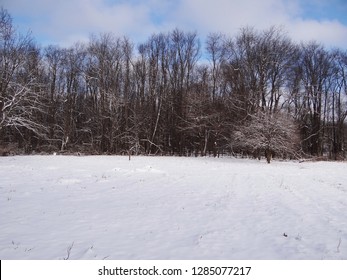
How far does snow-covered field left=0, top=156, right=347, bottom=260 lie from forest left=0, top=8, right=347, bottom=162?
2312 centimetres

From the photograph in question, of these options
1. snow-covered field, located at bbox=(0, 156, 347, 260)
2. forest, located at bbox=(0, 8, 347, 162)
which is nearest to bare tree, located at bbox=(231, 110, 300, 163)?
forest, located at bbox=(0, 8, 347, 162)

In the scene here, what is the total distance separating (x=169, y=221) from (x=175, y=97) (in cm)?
3843

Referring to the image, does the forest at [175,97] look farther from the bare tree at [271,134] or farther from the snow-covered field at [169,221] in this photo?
the snow-covered field at [169,221]

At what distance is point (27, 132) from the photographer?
150 ft

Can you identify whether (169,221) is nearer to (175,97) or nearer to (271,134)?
(271,134)

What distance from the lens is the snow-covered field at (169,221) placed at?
5828mm

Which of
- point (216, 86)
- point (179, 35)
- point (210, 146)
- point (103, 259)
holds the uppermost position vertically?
point (179, 35)

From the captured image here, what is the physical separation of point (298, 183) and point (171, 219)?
30.8ft

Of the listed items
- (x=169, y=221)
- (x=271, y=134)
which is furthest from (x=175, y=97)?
(x=169, y=221)

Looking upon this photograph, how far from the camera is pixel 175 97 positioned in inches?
1785

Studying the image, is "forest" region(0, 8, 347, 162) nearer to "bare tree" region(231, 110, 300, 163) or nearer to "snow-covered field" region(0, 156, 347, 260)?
"bare tree" region(231, 110, 300, 163)

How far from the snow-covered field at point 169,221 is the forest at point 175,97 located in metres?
23.1
